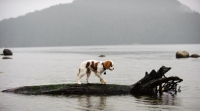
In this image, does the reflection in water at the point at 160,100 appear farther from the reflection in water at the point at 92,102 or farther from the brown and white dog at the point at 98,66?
the brown and white dog at the point at 98,66

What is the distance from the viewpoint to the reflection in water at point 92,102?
16.3 m

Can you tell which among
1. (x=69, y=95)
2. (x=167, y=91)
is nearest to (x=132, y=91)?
(x=167, y=91)

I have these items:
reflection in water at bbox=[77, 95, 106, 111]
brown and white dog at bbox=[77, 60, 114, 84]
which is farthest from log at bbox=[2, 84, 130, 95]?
brown and white dog at bbox=[77, 60, 114, 84]

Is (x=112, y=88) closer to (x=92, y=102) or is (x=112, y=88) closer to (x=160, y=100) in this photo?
(x=92, y=102)

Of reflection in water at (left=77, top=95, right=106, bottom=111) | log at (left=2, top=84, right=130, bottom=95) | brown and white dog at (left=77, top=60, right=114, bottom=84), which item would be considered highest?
brown and white dog at (left=77, top=60, right=114, bottom=84)

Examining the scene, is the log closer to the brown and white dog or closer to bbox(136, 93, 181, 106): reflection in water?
the brown and white dog

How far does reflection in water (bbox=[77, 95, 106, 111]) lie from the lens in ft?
53.6

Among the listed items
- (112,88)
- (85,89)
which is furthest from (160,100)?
(85,89)

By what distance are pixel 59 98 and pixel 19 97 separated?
8.00ft

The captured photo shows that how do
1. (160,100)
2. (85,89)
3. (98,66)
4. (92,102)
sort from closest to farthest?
(92,102) → (160,100) → (98,66) → (85,89)

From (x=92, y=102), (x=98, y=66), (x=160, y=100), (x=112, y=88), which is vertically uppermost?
(x=98, y=66)

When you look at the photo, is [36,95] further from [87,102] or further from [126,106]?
[126,106]

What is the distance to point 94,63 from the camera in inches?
737

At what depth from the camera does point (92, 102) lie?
17.4 metres
